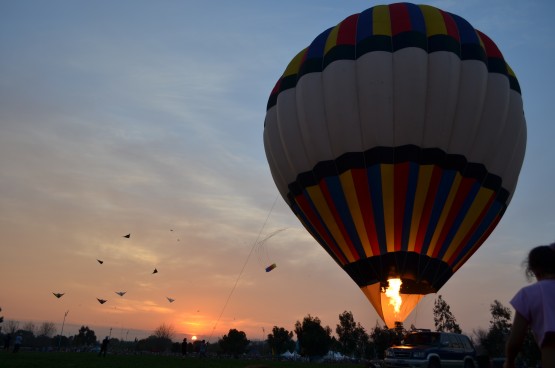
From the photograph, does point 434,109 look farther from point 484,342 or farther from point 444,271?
point 484,342

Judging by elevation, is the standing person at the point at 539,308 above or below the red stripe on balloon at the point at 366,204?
below

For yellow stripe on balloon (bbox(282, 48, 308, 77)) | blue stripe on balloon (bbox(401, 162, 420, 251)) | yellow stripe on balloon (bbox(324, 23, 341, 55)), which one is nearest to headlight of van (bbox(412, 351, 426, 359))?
blue stripe on balloon (bbox(401, 162, 420, 251))

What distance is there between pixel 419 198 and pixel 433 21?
6.90 meters

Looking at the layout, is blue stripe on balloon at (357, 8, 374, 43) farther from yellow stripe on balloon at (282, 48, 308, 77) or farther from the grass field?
the grass field

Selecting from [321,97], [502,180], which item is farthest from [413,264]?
[321,97]

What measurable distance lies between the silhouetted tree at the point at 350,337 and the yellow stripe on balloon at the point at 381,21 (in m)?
64.0

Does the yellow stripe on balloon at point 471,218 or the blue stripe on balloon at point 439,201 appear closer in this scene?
the blue stripe on balloon at point 439,201

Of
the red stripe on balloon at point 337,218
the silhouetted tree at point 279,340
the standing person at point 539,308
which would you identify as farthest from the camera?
the silhouetted tree at point 279,340

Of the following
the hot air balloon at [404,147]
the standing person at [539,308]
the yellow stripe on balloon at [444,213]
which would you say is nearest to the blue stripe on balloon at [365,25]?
the hot air balloon at [404,147]

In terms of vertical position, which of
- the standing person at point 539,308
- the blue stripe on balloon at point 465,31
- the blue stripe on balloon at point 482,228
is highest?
the blue stripe on balloon at point 465,31

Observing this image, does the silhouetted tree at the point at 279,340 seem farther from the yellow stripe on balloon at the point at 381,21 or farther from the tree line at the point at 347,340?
the yellow stripe on balloon at the point at 381,21

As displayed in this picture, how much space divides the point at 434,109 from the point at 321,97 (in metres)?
4.07

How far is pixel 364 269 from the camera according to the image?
18.1m

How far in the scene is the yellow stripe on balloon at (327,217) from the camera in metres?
18.6
